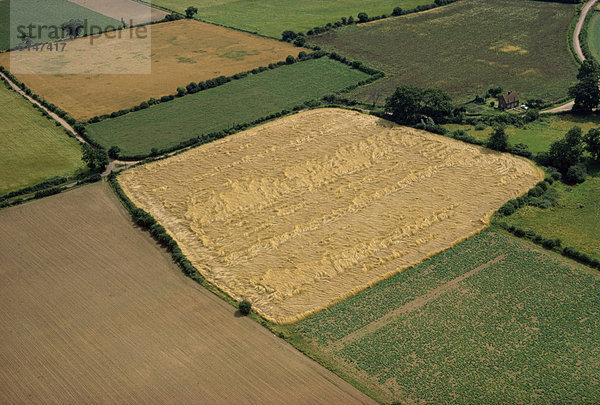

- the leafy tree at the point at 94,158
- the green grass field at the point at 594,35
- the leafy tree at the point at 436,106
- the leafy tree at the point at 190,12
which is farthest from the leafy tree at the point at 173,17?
the green grass field at the point at 594,35

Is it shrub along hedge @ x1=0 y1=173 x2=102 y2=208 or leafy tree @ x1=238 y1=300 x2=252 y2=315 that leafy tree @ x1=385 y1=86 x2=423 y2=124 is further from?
leafy tree @ x1=238 y1=300 x2=252 y2=315

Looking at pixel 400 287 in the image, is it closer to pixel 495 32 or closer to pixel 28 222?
pixel 28 222

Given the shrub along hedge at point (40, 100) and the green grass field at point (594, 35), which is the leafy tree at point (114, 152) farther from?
the green grass field at point (594, 35)

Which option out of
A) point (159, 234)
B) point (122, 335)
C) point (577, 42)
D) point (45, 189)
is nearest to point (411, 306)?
point (122, 335)

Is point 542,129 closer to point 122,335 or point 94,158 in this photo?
point 94,158

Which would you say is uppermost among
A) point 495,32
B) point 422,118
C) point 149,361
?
point 495,32

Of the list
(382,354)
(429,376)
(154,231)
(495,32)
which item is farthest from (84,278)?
(495,32)
